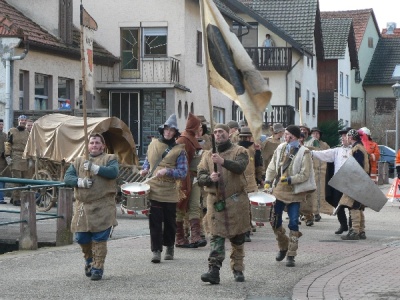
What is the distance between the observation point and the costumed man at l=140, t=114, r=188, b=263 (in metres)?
13.2

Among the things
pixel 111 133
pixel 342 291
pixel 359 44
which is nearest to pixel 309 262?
pixel 342 291

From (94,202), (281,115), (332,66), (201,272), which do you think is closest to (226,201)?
(201,272)

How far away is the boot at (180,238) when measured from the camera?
1479 centimetres

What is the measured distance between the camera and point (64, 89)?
109 ft

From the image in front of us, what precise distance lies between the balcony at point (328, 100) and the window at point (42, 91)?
3540 cm

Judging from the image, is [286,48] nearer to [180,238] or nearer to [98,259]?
[180,238]

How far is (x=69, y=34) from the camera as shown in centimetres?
3309

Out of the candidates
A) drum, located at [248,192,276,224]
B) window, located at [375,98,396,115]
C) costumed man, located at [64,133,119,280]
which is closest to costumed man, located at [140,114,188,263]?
drum, located at [248,192,276,224]

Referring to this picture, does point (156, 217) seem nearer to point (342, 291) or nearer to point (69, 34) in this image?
point (342, 291)

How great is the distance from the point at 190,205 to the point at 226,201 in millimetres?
3645

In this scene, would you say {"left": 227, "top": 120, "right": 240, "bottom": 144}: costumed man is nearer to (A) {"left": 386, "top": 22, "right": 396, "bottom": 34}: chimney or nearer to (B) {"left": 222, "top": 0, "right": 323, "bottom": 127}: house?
(B) {"left": 222, "top": 0, "right": 323, "bottom": 127}: house

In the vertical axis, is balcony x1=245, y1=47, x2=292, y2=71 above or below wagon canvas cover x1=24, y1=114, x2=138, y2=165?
above

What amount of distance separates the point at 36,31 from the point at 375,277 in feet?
69.8

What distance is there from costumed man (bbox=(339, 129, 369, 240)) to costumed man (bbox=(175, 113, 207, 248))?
285 centimetres
